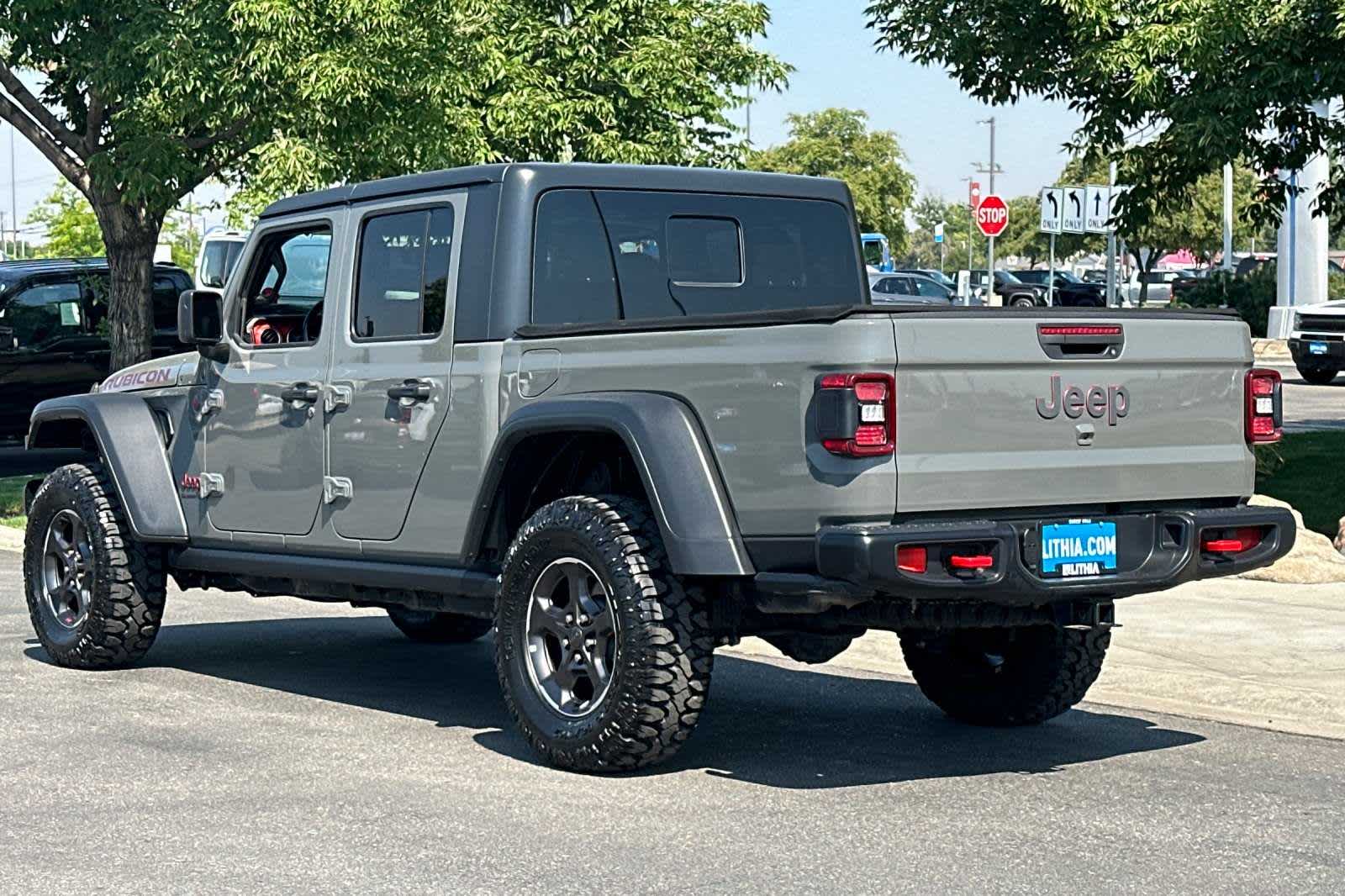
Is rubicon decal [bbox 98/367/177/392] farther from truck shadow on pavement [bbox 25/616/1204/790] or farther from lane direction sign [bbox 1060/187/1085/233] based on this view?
lane direction sign [bbox 1060/187/1085/233]

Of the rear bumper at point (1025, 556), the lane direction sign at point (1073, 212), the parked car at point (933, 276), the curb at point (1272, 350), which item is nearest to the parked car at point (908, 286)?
the parked car at point (933, 276)

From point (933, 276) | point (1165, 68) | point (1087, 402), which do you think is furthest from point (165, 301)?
point (933, 276)

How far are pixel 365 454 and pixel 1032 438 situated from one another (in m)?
Answer: 2.67

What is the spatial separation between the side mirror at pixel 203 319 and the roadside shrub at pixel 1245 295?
34.1 meters

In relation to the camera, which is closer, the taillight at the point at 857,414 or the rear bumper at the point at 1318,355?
the taillight at the point at 857,414

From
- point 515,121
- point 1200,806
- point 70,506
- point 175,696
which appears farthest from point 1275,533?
point 515,121

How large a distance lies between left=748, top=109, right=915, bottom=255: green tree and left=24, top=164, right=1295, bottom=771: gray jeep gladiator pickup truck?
7721cm

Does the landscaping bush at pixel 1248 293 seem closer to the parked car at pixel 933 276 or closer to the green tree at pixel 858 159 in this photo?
the parked car at pixel 933 276

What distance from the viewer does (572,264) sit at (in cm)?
789

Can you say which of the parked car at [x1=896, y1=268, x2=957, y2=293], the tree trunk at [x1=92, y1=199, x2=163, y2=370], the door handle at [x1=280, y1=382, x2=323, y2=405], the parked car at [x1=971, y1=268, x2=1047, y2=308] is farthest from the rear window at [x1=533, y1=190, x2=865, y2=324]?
the parked car at [x1=971, y1=268, x2=1047, y2=308]

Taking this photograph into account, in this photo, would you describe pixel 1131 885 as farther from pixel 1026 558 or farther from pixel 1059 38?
pixel 1059 38

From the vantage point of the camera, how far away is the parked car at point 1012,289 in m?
65.8

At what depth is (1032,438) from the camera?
22.1 ft

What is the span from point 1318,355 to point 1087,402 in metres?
24.8
